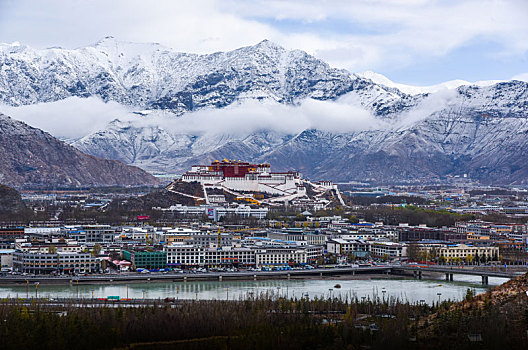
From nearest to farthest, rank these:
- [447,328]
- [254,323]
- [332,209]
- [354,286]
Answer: [447,328]
[254,323]
[354,286]
[332,209]

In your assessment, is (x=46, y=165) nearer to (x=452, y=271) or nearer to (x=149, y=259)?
(x=149, y=259)

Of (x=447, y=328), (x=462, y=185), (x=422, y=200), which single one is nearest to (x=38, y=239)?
(x=447, y=328)

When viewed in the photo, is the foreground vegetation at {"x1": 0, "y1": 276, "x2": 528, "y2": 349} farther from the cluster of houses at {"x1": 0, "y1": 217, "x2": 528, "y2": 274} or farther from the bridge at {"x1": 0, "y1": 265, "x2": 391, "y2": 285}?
the cluster of houses at {"x1": 0, "y1": 217, "x2": 528, "y2": 274}

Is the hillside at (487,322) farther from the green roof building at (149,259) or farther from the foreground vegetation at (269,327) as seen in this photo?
the green roof building at (149,259)

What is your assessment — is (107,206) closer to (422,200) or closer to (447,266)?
(422,200)

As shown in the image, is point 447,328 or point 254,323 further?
point 254,323
